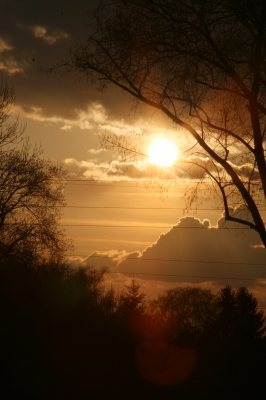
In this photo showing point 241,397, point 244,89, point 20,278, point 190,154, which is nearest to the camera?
point 241,397

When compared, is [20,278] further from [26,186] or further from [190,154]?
[26,186]

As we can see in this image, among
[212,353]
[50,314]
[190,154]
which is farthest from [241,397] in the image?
[190,154]

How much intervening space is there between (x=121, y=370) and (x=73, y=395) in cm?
115

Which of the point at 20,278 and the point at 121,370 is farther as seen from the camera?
the point at 20,278

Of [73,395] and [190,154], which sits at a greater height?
[190,154]

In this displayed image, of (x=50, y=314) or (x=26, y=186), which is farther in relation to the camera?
(x=26, y=186)

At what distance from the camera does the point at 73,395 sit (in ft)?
32.0

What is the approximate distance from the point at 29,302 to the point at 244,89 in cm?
598

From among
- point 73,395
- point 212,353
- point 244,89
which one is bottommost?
point 73,395

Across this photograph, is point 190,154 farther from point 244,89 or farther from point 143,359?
point 143,359

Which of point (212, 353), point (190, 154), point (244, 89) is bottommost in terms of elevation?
point (212, 353)

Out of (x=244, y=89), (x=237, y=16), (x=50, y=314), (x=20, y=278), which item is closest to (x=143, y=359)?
(x=50, y=314)

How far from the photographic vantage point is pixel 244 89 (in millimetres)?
11273

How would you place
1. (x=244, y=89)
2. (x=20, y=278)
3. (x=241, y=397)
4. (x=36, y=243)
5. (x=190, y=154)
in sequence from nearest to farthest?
(x=241, y=397) < (x=244, y=89) < (x=190, y=154) < (x=20, y=278) < (x=36, y=243)
